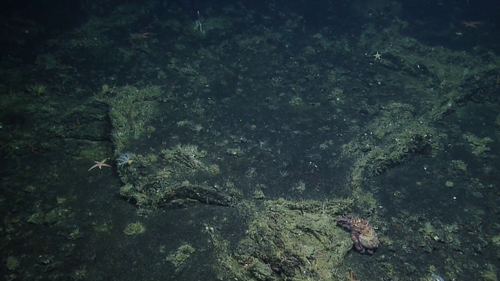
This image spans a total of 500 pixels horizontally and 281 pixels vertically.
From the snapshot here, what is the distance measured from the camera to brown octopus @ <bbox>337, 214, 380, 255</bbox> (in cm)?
394

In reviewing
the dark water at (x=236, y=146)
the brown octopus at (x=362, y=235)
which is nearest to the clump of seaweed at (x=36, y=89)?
the dark water at (x=236, y=146)

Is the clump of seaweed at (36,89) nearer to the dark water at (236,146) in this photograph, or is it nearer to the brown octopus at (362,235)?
the dark water at (236,146)

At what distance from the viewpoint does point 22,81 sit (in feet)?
20.8

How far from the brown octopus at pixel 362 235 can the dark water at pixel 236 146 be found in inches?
6.1

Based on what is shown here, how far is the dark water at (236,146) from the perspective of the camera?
3805 mm

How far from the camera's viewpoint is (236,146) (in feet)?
18.8

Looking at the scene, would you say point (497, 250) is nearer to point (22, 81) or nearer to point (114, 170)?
point (114, 170)

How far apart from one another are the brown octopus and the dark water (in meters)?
0.15

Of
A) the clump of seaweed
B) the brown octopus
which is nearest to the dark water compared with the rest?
the clump of seaweed

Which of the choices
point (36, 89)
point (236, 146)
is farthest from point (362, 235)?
point (36, 89)

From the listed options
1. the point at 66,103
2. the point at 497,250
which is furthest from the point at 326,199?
the point at 66,103

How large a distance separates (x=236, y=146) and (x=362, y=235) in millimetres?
3250

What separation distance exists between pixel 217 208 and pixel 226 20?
28.9 ft

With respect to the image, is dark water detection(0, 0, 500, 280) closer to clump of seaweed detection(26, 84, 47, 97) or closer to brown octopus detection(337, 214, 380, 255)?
clump of seaweed detection(26, 84, 47, 97)
